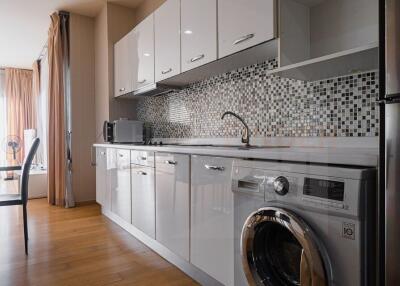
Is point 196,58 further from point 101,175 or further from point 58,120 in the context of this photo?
point 58,120

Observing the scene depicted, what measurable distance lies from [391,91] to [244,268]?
0.95 metres

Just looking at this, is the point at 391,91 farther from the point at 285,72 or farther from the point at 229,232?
the point at 229,232

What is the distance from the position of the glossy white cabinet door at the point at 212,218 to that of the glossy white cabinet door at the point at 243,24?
72 cm

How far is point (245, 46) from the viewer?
175 cm

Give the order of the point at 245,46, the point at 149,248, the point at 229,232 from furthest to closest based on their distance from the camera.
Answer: the point at 149,248 → the point at 245,46 → the point at 229,232

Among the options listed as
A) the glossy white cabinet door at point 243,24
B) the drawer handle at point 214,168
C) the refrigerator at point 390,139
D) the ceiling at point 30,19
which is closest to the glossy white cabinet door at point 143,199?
the drawer handle at point 214,168

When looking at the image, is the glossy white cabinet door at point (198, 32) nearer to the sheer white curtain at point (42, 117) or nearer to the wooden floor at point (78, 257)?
the wooden floor at point (78, 257)

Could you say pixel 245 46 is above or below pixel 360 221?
above

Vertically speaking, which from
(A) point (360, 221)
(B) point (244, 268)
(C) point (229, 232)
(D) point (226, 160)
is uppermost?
(D) point (226, 160)

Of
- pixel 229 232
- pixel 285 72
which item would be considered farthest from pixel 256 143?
pixel 229 232

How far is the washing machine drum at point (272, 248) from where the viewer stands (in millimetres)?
1162

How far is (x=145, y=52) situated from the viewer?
299 cm

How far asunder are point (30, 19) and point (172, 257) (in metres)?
3.98

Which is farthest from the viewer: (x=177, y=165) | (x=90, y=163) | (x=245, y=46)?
(x=90, y=163)
